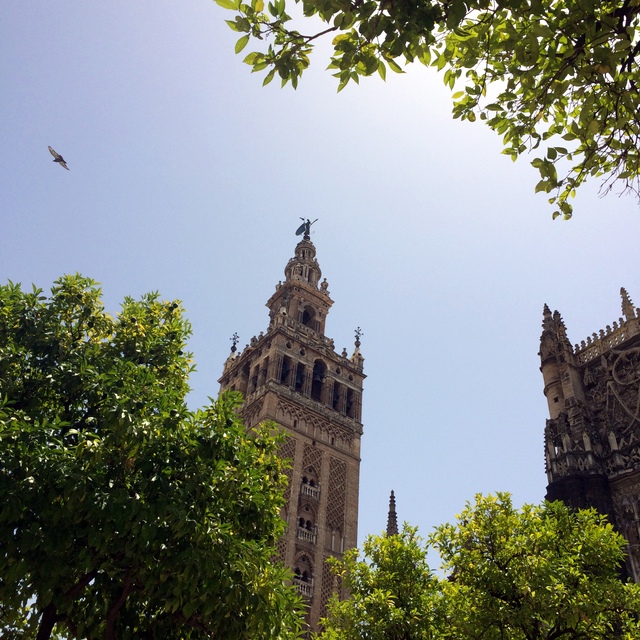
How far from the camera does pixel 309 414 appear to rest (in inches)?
1699

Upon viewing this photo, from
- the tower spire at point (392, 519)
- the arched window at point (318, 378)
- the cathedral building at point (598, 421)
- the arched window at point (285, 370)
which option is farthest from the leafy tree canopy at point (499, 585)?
the arched window at point (318, 378)

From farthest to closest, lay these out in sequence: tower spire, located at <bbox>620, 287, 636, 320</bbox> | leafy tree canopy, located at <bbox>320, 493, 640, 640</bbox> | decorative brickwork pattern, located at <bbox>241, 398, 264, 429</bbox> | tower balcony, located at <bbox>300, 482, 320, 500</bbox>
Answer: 1. decorative brickwork pattern, located at <bbox>241, 398, 264, 429</bbox>
2. tower balcony, located at <bbox>300, 482, 320, 500</bbox>
3. tower spire, located at <bbox>620, 287, 636, 320</bbox>
4. leafy tree canopy, located at <bbox>320, 493, 640, 640</bbox>

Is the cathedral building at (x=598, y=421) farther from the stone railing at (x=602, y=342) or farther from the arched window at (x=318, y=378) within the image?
the arched window at (x=318, y=378)

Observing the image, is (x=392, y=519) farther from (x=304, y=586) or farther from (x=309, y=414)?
(x=304, y=586)

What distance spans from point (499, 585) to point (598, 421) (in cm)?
1657

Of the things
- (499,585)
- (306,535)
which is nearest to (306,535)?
(306,535)

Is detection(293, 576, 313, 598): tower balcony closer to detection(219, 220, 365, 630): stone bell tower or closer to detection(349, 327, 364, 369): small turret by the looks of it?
detection(219, 220, 365, 630): stone bell tower

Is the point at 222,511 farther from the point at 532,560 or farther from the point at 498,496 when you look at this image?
the point at 498,496

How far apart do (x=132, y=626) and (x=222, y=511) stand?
8.58ft

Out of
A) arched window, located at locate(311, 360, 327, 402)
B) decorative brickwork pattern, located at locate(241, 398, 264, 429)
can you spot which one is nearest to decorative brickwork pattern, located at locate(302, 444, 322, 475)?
decorative brickwork pattern, located at locate(241, 398, 264, 429)

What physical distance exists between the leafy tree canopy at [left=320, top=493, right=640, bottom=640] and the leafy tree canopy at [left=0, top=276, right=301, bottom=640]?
4.48 metres

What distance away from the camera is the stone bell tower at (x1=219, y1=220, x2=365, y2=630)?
37.8 m

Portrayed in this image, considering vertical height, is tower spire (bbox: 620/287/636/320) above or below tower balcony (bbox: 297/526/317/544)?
above

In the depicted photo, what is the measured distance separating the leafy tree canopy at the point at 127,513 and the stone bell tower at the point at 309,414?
78.4 ft
